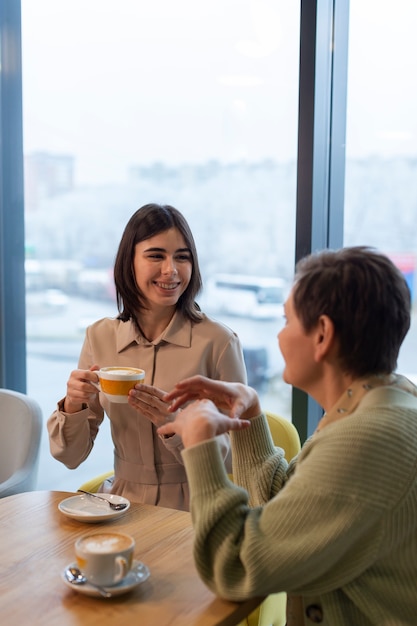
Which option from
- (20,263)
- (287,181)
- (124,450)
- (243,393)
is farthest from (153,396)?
(20,263)

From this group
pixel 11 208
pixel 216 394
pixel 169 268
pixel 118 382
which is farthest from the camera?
pixel 11 208

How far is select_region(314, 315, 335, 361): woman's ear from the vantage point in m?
1.37

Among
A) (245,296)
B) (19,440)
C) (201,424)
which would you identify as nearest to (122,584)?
(201,424)

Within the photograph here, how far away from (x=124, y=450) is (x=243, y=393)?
0.72 metres

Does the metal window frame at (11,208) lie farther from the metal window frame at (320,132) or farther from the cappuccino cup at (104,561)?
the cappuccino cup at (104,561)

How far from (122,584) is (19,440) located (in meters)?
1.28

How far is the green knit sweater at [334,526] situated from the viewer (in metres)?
1.23

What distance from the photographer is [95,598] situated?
138cm

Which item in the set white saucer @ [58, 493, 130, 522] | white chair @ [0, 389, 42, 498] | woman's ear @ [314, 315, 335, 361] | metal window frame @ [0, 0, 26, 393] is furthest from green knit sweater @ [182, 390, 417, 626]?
metal window frame @ [0, 0, 26, 393]

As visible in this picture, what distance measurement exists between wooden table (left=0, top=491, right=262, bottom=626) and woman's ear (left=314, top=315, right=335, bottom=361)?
49 cm

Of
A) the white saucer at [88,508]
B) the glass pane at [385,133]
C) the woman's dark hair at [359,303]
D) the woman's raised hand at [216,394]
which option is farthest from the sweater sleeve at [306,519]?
the glass pane at [385,133]

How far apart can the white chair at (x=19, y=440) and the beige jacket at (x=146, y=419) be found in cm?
26

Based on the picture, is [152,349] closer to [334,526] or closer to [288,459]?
[288,459]

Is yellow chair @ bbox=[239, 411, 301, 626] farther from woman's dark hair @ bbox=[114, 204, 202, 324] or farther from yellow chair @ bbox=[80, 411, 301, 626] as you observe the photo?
woman's dark hair @ bbox=[114, 204, 202, 324]
